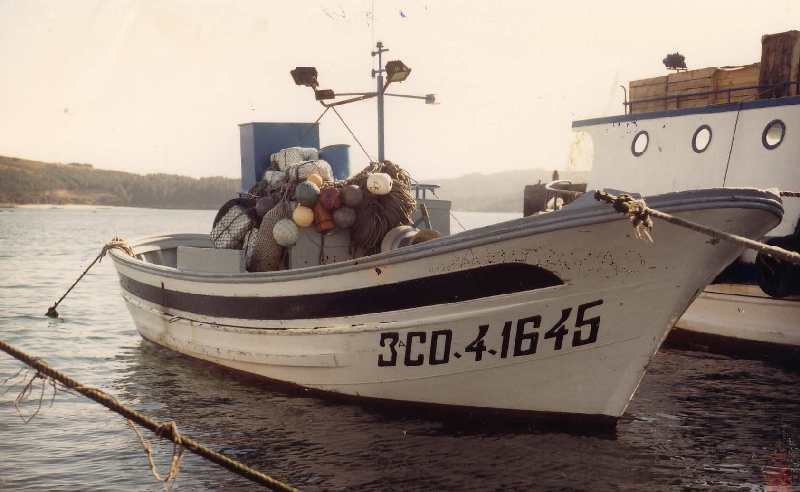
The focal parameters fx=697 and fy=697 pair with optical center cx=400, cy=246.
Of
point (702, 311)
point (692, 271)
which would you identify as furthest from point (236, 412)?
point (702, 311)

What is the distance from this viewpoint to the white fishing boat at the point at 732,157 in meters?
12.3

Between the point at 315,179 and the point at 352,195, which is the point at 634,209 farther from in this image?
the point at 315,179

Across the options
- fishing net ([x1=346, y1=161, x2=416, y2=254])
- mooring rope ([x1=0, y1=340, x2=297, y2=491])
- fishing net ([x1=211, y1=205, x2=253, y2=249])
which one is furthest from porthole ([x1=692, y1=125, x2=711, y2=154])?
mooring rope ([x1=0, y1=340, x2=297, y2=491])

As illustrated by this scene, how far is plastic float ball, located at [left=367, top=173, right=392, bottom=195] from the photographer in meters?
8.68

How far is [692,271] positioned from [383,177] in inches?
152

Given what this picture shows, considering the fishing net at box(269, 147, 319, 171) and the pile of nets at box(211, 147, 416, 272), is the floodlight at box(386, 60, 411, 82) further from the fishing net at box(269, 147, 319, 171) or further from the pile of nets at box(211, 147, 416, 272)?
the pile of nets at box(211, 147, 416, 272)

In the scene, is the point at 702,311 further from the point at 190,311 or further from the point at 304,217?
the point at 190,311

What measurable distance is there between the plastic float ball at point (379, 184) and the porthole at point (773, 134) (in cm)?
800

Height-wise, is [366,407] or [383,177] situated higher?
[383,177]

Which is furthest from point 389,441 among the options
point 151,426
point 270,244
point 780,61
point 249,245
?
point 780,61

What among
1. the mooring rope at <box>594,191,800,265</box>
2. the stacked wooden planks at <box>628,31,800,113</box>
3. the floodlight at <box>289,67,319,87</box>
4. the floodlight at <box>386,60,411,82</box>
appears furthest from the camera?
the stacked wooden planks at <box>628,31,800,113</box>

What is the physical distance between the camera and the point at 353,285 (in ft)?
24.5

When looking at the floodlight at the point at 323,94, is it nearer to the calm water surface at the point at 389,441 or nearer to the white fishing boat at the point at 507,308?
the white fishing boat at the point at 507,308

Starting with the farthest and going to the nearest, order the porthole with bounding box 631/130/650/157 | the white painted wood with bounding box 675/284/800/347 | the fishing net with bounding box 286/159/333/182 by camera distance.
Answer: the porthole with bounding box 631/130/650/157 → the white painted wood with bounding box 675/284/800/347 → the fishing net with bounding box 286/159/333/182
